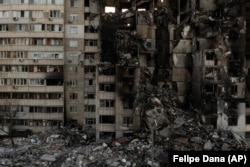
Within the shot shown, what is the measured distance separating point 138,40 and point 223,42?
9935mm

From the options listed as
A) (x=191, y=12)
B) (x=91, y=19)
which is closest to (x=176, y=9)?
(x=191, y=12)

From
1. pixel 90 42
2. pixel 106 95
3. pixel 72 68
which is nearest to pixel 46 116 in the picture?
pixel 72 68

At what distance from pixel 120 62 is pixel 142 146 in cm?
1007

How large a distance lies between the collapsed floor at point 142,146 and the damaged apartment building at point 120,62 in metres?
1.44

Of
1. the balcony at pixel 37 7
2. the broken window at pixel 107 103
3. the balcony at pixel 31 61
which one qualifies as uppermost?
the balcony at pixel 37 7

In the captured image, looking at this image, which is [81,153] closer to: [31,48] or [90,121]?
[90,121]

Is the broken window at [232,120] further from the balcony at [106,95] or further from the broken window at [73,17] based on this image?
the broken window at [73,17]

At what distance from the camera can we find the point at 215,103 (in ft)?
132

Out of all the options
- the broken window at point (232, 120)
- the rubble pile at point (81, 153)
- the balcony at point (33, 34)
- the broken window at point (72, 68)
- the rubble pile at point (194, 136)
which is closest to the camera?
the rubble pile at point (81, 153)

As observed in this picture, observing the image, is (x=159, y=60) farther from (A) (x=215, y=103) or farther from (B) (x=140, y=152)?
(B) (x=140, y=152)

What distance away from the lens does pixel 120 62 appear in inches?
1654

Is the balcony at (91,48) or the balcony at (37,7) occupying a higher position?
the balcony at (37,7)

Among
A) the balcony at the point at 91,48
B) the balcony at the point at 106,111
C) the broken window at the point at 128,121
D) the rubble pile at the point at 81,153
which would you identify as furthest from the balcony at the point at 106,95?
the balcony at the point at 91,48

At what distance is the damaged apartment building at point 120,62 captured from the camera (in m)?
40.5
